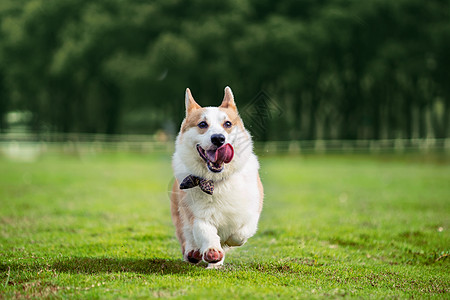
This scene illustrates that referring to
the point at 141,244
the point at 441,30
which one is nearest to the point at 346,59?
the point at 441,30

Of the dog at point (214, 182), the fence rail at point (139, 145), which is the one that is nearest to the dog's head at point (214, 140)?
the dog at point (214, 182)

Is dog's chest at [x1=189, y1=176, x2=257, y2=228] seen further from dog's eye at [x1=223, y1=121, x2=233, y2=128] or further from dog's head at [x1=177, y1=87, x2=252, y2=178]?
dog's eye at [x1=223, y1=121, x2=233, y2=128]

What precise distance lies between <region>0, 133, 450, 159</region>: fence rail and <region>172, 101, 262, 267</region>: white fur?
77.7ft

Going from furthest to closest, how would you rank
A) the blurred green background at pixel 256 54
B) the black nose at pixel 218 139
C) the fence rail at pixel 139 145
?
the fence rail at pixel 139 145 → the blurred green background at pixel 256 54 → the black nose at pixel 218 139

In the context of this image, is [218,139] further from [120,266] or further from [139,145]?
[139,145]

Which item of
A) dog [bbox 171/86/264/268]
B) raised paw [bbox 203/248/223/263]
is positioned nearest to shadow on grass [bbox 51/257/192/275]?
dog [bbox 171/86/264/268]

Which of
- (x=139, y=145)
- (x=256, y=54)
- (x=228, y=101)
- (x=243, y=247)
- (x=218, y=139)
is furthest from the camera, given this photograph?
(x=139, y=145)

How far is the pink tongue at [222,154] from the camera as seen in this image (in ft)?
15.2

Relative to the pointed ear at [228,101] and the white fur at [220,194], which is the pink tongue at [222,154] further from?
the pointed ear at [228,101]

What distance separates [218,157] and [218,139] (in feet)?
0.60

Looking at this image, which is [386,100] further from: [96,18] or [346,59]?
[96,18]

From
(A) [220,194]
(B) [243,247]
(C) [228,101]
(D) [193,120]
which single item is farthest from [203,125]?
(B) [243,247]

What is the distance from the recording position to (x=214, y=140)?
180 inches

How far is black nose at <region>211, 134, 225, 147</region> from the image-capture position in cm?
456
